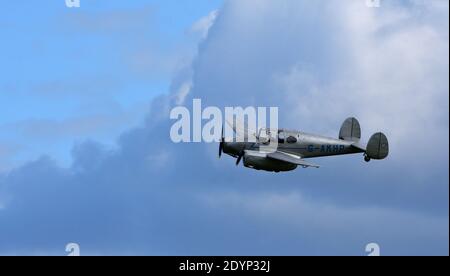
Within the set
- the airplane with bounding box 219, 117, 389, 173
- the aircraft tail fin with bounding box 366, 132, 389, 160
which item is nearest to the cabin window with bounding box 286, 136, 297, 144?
the airplane with bounding box 219, 117, 389, 173

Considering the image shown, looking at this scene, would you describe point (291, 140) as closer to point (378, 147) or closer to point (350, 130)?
point (378, 147)

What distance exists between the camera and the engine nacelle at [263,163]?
94.5 meters

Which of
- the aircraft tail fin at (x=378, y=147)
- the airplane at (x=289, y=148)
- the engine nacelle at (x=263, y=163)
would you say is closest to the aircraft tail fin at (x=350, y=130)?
the airplane at (x=289, y=148)

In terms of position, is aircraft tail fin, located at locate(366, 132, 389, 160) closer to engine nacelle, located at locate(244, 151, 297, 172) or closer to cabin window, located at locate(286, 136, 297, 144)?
cabin window, located at locate(286, 136, 297, 144)

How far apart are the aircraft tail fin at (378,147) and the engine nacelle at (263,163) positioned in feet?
22.2

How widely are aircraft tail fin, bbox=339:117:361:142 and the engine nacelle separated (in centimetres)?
816

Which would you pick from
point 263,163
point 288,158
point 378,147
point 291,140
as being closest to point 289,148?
point 291,140

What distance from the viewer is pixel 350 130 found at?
102 metres

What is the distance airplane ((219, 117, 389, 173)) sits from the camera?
9475 centimetres

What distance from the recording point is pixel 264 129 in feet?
318
